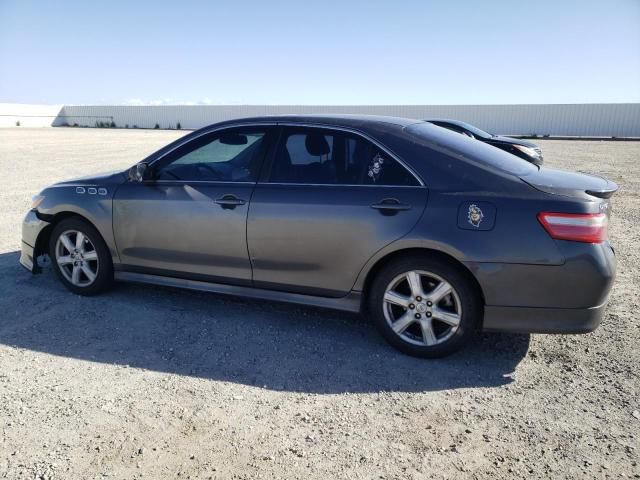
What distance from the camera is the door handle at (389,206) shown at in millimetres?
3637

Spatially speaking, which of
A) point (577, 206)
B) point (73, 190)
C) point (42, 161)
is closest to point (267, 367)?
point (577, 206)

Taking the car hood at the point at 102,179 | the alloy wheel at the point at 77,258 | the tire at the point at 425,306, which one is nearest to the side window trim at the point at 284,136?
the tire at the point at 425,306

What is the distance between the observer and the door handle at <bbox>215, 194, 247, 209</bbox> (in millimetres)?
4133

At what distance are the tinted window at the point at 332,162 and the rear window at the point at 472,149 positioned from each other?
33 centimetres

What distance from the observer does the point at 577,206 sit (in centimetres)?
332

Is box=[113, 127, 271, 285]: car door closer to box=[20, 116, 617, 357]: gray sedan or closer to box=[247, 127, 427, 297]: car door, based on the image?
box=[20, 116, 617, 357]: gray sedan

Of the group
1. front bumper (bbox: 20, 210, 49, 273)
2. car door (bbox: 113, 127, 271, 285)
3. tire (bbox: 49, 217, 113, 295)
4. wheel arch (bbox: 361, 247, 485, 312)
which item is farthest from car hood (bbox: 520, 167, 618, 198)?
front bumper (bbox: 20, 210, 49, 273)

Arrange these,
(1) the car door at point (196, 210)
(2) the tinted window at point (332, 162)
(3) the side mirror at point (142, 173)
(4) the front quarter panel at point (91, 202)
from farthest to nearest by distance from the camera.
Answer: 1. (4) the front quarter panel at point (91, 202)
2. (3) the side mirror at point (142, 173)
3. (1) the car door at point (196, 210)
4. (2) the tinted window at point (332, 162)

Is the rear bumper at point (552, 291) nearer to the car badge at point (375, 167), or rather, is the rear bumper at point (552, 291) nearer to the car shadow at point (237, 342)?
the car shadow at point (237, 342)

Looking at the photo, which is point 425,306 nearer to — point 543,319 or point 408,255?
point 408,255

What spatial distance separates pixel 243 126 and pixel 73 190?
1.76m

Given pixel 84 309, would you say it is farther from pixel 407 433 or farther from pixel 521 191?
pixel 521 191

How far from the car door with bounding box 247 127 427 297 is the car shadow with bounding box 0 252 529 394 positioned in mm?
428

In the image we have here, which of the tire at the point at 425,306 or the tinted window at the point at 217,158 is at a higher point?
the tinted window at the point at 217,158
